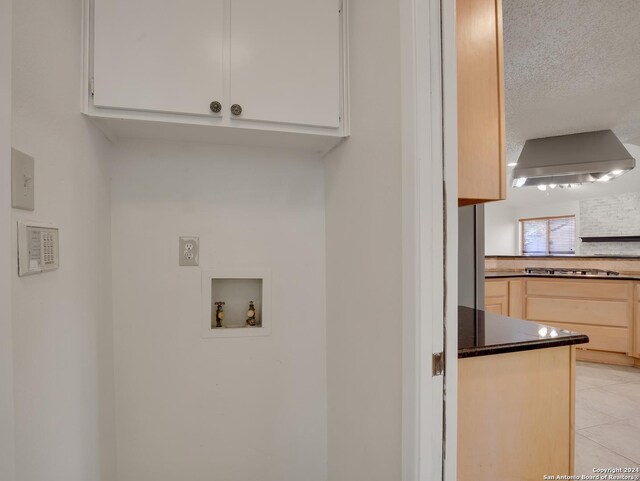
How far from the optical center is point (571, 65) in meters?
2.29

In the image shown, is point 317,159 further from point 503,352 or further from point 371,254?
point 503,352

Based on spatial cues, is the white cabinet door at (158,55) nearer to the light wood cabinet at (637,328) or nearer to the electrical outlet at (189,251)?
the electrical outlet at (189,251)

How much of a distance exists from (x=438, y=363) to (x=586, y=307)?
12.1 feet

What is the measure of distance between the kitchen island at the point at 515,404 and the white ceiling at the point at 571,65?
1.72 m

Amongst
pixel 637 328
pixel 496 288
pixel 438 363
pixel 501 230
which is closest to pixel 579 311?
pixel 637 328

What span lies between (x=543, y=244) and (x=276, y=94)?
10.7 meters

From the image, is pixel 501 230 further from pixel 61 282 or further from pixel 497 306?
pixel 61 282

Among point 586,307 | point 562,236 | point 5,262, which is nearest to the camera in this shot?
point 5,262

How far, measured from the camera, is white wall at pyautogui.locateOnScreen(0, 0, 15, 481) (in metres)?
0.69

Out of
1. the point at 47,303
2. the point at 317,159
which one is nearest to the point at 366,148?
the point at 317,159

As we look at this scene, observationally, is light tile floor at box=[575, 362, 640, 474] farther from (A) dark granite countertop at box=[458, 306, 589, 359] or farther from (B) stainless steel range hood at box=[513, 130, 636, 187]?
(B) stainless steel range hood at box=[513, 130, 636, 187]

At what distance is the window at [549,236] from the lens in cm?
893

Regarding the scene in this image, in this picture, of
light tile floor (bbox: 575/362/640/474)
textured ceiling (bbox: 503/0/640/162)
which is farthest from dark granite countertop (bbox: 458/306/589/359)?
textured ceiling (bbox: 503/0/640/162)

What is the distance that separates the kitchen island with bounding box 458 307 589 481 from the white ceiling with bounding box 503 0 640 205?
5.64 ft
